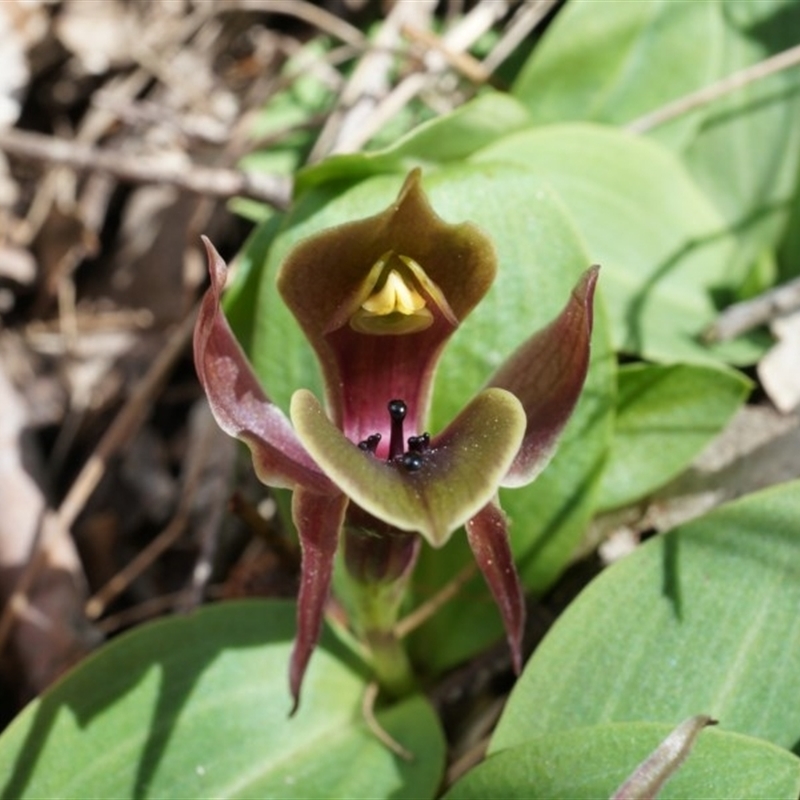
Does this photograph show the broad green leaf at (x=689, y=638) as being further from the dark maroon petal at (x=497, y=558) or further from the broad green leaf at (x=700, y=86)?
the broad green leaf at (x=700, y=86)

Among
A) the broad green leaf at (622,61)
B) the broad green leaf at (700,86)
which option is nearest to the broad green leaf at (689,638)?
the broad green leaf at (700,86)

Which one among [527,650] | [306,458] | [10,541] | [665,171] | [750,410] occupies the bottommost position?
[10,541]

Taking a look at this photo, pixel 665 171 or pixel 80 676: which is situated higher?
pixel 665 171

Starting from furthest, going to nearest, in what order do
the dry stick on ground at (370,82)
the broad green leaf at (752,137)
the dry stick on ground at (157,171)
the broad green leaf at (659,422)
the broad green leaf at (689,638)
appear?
the dry stick on ground at (370,82) < the dry stick on ground at (157,171) < the broad green leaf at (752,137) < the broad green leaf at (659,422) < the broad green leaf at (689,638)

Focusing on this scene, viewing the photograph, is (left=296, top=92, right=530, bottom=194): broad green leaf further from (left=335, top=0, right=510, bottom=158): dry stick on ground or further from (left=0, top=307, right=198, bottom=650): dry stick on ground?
(left=0, top=307, right=198, bottom=650): dry stick on ground

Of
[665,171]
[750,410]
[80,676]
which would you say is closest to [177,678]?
[80,676]

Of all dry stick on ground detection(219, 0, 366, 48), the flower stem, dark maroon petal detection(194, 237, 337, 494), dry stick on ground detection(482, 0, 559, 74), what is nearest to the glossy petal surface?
dark maroon petal detection(194, 237, 337, 494)

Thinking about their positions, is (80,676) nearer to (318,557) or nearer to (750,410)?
(318,557)
